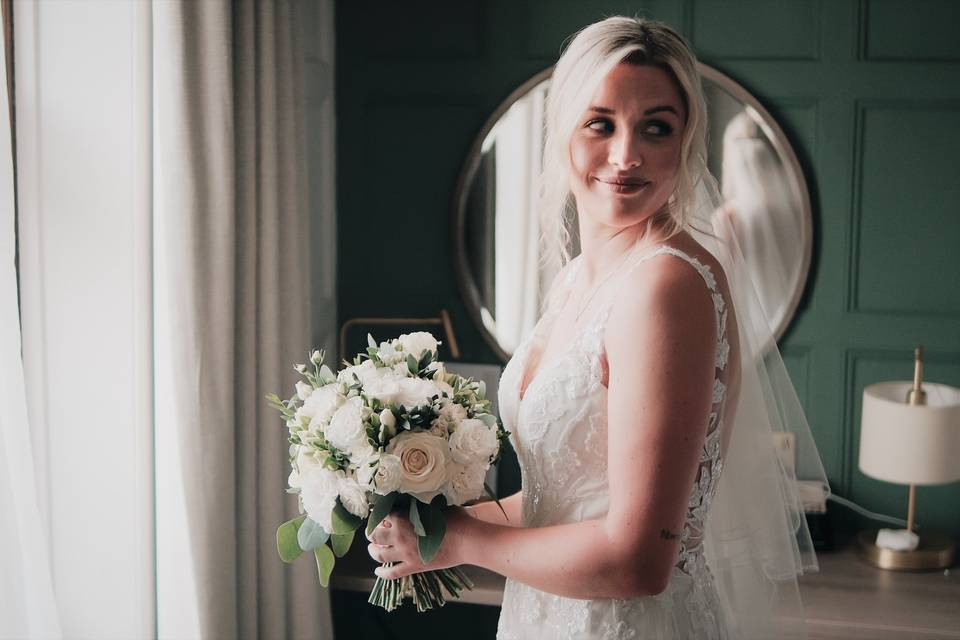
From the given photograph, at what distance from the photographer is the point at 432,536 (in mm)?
1570

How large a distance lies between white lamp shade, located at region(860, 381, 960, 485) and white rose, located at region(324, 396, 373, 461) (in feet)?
6.38

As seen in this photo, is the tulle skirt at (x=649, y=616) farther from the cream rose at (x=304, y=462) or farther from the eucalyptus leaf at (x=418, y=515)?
the cream rose at (x=304, y=462)

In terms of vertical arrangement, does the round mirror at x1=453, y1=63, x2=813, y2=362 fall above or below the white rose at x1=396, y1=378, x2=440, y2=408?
above

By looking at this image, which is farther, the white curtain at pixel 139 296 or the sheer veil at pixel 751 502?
the white curtain at pixel 139 296

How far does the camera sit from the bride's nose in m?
1.55

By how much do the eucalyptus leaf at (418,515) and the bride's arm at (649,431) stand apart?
23 centimetres

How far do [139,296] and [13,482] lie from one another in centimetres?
61

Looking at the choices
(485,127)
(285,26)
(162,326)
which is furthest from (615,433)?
(485,127)

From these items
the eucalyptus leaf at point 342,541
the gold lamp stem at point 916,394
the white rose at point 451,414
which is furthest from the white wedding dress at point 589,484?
the gold lamp stem at point 916,394

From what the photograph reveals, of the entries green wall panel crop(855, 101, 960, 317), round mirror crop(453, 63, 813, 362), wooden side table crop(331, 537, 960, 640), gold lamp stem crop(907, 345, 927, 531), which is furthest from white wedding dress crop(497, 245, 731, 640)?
green wall panel crop(855, 101, 960, 317)

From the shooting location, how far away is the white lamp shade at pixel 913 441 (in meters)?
2.85

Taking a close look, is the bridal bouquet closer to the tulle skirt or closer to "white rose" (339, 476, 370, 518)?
"white rose" (339, 476, 370, 518)

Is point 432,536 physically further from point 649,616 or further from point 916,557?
point 916,557

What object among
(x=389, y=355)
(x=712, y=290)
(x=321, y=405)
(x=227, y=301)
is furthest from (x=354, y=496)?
(x=227, y=301)
